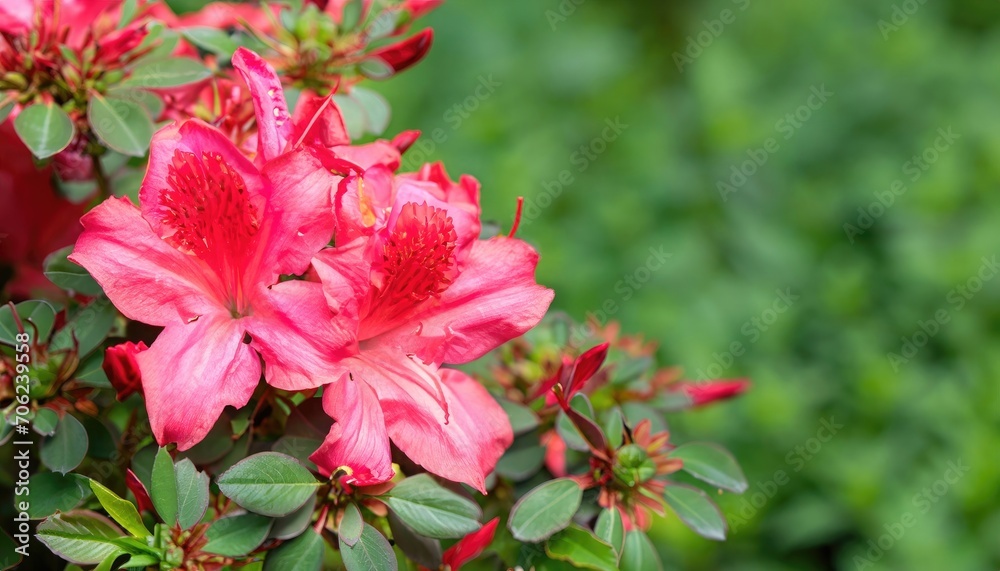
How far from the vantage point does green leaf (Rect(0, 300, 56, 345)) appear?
70cm

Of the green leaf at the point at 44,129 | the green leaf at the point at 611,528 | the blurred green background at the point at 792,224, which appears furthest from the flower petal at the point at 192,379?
the blurred green background at the point at 792,224

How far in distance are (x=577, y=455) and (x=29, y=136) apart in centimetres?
53

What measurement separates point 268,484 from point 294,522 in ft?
0.15

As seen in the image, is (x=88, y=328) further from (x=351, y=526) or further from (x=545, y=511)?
(x=545, y=511)

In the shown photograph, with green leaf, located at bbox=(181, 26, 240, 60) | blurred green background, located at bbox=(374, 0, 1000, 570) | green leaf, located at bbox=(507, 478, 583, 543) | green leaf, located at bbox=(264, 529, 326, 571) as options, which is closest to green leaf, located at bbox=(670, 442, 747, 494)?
green leaf, located at bbox=(507, 478, 583, 543)

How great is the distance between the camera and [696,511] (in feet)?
2.56

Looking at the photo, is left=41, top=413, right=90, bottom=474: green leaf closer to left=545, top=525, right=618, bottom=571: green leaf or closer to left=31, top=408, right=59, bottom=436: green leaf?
left=31, top=408, right=59, bottom=436: green leaf

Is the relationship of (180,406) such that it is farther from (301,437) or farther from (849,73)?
(849,73)

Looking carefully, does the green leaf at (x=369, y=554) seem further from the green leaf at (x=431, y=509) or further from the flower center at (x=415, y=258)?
the flower center at (x=415, y=258)

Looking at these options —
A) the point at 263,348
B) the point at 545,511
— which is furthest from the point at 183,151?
the point at 545,511

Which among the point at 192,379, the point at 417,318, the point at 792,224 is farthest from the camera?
the point at 792,224

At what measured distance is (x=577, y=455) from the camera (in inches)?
34.0

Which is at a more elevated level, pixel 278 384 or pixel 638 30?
pixel 278 384

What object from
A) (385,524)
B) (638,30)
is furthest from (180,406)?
(638,30)
